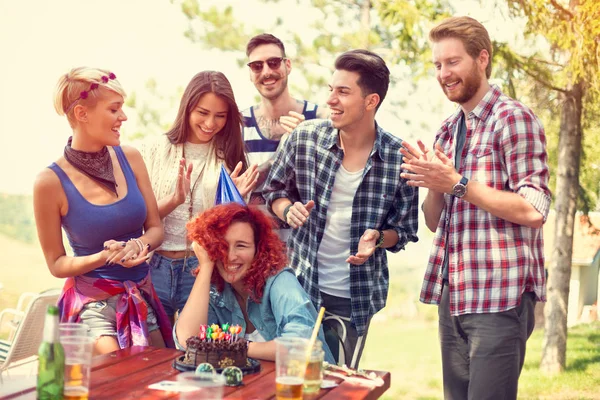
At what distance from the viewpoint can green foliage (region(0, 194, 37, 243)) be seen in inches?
662

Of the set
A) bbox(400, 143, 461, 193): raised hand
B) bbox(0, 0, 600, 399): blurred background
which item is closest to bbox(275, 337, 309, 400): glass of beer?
bbox(400, 143, 461, 193): raised hand

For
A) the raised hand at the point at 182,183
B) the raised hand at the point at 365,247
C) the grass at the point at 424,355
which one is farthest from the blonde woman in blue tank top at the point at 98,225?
the grass at the point at 424,355

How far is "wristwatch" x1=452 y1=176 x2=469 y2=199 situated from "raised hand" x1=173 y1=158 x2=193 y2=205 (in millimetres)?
1227

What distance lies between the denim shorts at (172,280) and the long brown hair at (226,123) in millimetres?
516

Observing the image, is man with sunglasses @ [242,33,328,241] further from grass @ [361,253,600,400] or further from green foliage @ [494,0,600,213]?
grass @ [361,253,600,400]

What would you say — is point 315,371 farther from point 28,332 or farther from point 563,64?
point 563,64

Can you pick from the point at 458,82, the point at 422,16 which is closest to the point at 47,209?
the point at 458,82

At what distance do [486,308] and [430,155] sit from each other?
0.60 m

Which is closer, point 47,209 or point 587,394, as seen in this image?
point 47,209

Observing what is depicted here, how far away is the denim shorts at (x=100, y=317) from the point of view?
9.30 ft

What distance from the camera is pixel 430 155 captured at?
281 cm

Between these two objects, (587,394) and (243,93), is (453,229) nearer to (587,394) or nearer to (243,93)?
(587,394)

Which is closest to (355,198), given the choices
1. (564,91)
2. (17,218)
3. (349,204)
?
(349,204)

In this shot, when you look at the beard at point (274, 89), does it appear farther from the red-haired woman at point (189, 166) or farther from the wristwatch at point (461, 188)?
the wristwatch at point (461, 188)
